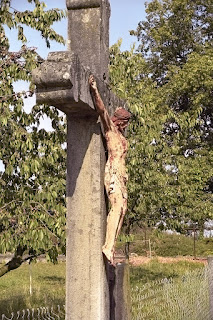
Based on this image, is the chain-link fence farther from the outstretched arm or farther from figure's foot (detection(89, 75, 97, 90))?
figure's foot (detection(89, 75, 97, 90))

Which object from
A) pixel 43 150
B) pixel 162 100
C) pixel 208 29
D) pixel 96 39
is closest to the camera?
pixel 96 39

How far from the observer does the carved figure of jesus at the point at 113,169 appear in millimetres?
3801

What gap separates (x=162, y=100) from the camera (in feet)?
68.9

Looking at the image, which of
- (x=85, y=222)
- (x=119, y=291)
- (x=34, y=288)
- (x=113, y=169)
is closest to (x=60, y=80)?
(x=113, y=169)

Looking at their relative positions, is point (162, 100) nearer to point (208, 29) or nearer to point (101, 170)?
point (208, 29)

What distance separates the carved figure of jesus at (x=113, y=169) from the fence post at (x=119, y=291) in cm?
A: 44

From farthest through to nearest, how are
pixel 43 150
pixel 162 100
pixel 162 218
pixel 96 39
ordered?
1. pixel 162 100
2. pixel 162 218
3. pixel 43 150
4. pixel 96 39

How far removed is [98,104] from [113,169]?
0.48 metres

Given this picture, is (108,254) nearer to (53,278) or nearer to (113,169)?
(113,169)

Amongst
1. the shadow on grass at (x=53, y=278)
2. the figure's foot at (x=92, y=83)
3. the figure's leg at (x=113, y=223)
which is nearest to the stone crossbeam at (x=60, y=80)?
the figure's foot at (x=92, y=83)

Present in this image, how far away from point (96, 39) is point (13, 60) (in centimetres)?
273

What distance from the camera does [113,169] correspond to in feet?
12.9

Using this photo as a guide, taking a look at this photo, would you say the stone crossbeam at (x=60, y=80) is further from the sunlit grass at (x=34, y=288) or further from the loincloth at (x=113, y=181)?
the sunlit grass at (x=34, y=288)

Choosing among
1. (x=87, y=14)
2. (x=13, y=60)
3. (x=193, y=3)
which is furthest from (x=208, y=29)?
(x=87, y=14)
